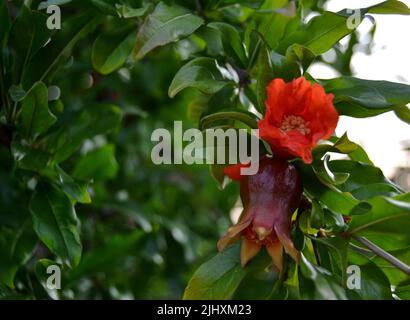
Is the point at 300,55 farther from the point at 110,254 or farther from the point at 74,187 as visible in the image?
the point at 110,254

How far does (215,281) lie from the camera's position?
0.86 metres

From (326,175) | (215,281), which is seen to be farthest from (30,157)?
(326,175)

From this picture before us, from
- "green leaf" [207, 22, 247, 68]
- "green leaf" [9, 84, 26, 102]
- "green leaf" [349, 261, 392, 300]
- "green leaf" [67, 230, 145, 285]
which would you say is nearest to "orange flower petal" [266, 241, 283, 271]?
"green leaf" [349, 261, 392, 300]

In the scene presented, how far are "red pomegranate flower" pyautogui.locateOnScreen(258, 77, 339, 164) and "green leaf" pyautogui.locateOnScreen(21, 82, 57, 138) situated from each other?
1.19ft

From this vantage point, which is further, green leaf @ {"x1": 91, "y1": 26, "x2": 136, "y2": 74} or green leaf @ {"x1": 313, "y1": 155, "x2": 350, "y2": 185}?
green leaf @ {"x1": 91, "y1": 26, "x2": 136, "y2": 74}

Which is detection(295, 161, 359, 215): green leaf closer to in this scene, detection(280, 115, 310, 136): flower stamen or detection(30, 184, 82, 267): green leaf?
detection(280, 115, 310, 136): flower stamen

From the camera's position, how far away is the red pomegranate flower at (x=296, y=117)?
2.61 ft

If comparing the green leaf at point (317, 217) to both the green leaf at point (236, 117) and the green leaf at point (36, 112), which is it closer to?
the green leaf at point (236, 117)

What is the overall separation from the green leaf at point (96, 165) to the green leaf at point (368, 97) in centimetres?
70

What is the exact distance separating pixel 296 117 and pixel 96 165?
74cm

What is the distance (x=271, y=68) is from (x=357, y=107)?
0.13m

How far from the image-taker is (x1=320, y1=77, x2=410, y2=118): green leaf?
866 millimetres

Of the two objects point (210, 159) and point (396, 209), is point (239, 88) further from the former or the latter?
point (396, 209)
